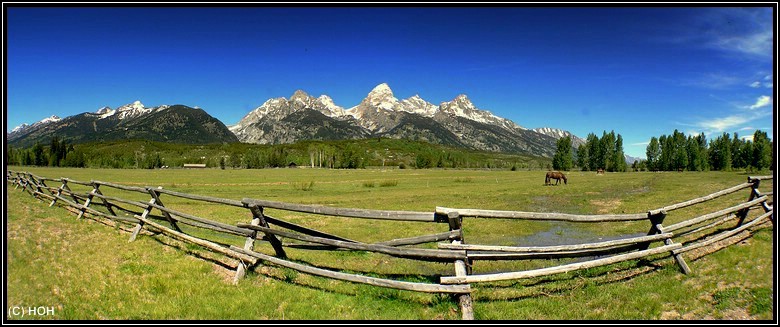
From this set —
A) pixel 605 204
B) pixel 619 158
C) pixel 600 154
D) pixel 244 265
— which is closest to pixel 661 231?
pixel 244 265

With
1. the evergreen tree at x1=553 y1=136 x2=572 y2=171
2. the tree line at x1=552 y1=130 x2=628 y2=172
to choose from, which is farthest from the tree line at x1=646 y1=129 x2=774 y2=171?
the evergreen tree at x1=553 y1=136 x2=572 y2=171

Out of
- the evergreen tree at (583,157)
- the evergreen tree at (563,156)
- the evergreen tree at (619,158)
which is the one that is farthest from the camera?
the evergreen tree at (583,157)

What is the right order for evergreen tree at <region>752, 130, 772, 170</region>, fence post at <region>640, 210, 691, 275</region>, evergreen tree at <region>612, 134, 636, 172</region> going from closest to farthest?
fence post at <region>640, 210, 691, 275</region>
evergreen tree at <region>752, 130, 772, 170</region>
evergreen tree at <region>612, 134, 636, 172</region>

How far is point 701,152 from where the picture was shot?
12838 cm

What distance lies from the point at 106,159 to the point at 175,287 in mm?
215301

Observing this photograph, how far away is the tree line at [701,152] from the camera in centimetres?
11471

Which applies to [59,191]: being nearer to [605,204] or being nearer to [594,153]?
[605,204]

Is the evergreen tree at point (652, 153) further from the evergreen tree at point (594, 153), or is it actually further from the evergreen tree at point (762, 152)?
the evergreen tree at point (762, 152)

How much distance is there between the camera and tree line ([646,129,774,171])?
11471cm

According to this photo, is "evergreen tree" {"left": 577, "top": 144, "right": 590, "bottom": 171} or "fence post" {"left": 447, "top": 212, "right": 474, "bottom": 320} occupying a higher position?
"evergreen tree" {"left": 577, "top": 144, "right": 590, "bottom": 171}

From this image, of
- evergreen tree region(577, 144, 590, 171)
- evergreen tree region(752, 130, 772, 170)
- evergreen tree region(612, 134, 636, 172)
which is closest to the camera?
evergreen tree region(752, 130, 772, 170)

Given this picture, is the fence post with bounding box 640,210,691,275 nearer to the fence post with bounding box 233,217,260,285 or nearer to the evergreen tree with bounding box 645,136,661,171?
the fence post with bounding box 233,217,260,285

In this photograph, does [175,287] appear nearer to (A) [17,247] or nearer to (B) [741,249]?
(A) [17,247]

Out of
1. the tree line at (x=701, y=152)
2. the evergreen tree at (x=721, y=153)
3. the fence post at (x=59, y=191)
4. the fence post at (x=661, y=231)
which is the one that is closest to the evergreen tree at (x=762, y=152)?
the tree line at (x=701, y=152)
